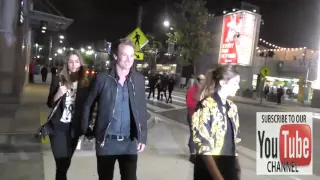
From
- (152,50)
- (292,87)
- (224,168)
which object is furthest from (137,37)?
(152,50)

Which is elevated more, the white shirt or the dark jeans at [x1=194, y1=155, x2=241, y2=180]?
the white shirt

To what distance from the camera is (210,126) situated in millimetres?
2910

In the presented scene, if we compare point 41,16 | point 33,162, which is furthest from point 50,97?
point 41,16

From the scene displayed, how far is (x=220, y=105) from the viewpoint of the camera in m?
3.00

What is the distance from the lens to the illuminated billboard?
36281 mm

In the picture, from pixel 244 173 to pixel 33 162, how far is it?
3616 mm

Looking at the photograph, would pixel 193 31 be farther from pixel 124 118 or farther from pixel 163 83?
pixel 124 118

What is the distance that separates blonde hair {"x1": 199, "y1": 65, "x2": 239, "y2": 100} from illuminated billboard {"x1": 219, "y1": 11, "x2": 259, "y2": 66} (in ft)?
110

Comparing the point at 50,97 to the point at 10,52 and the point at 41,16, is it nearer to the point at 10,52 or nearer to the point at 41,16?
the point at 10,52

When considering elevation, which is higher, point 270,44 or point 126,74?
point 270,44

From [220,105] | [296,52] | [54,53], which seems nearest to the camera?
[220,105]
